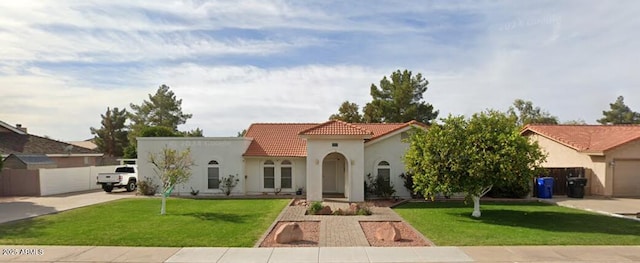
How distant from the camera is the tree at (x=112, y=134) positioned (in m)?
57.3

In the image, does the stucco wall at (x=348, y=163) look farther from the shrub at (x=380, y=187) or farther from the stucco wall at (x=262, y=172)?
the stucco wall at (x=262, y=172)

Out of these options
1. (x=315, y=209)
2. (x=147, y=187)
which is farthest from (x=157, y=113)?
(x=315, y=209)

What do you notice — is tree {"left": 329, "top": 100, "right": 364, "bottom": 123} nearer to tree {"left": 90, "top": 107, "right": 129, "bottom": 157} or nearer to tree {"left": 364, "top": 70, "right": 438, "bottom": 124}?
tree {"left": 364, "top": 70, "right": 438, "bottom": 124}

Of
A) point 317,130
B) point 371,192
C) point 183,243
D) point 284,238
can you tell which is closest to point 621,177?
point 371,192

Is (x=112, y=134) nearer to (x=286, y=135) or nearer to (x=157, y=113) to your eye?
(x=157, y=113)

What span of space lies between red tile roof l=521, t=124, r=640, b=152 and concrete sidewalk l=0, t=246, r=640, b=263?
51.2ft

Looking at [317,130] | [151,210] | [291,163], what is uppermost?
[317,130]

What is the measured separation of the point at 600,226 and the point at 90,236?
16038 mm

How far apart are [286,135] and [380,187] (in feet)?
25.6

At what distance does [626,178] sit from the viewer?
24.1m

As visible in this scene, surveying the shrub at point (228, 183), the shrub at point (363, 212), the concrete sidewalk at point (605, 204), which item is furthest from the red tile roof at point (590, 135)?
the shrub at point (228, 183)

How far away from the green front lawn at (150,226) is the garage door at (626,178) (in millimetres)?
18572

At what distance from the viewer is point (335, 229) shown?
46.2 feet

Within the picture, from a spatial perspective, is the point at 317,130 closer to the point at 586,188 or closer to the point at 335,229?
the point at 335,229
